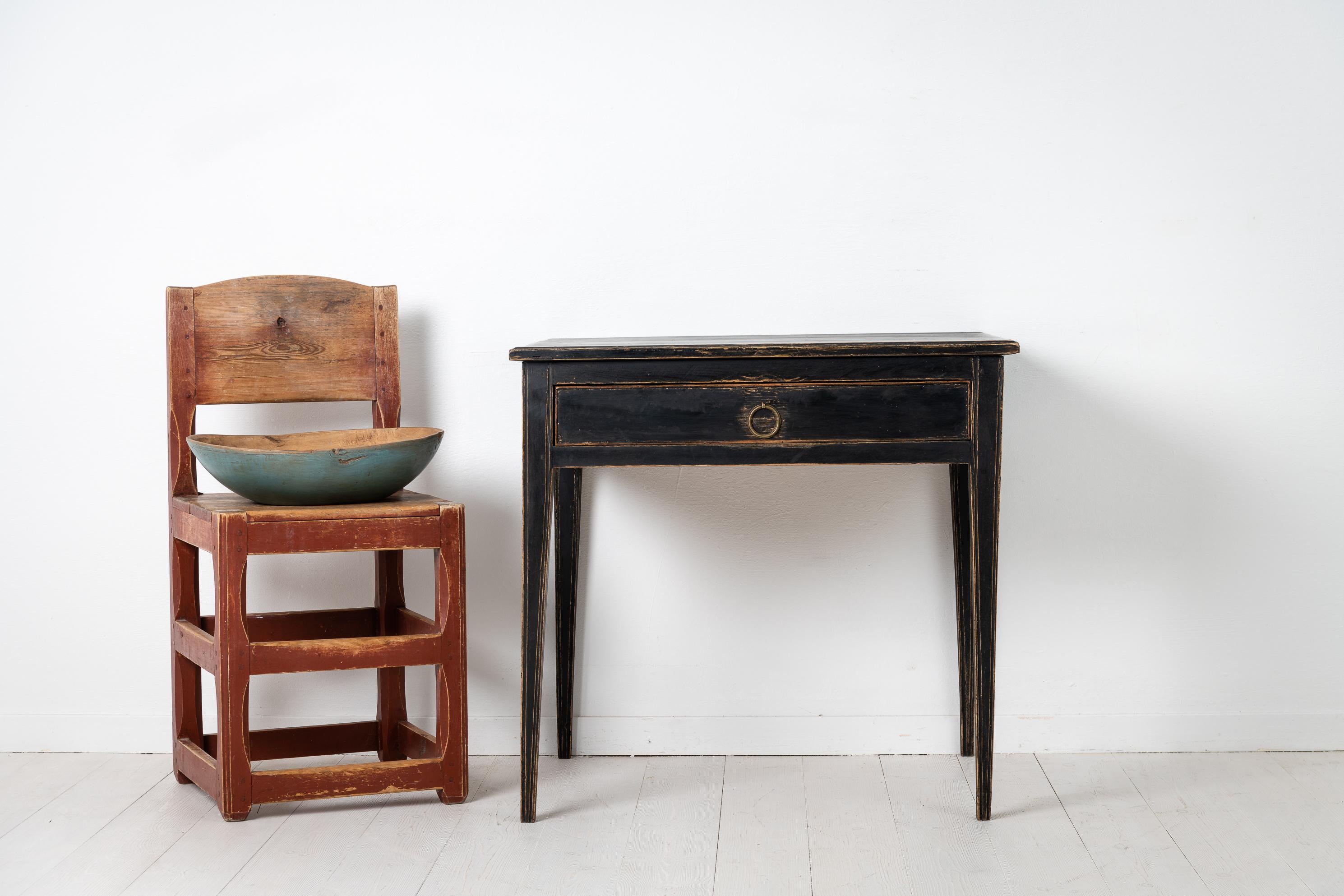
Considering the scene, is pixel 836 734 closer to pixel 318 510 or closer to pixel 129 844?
pixel 318 510

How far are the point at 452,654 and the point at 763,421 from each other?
66 cm

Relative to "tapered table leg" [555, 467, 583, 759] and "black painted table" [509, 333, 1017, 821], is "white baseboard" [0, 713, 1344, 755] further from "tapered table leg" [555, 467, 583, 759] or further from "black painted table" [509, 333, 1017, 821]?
"black painted table" [509, 333, 1017, 821]

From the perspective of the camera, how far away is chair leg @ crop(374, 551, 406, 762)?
82.9 inches

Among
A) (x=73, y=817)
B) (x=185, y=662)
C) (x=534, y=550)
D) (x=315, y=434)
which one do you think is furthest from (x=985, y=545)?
(x=73, y=817)

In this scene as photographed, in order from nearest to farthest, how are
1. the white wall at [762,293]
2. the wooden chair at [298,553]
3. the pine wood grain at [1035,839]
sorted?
1. the pine wood grain at [1035,839]
2. the wooden chair at [298,553]
3. the white wall at [762,293]

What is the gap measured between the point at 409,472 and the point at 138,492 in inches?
28.3

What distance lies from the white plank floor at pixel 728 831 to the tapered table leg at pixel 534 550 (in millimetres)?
119

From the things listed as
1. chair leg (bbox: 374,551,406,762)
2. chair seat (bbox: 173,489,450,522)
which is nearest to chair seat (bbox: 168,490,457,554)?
chair seat (bbox: 173,489,450,522)

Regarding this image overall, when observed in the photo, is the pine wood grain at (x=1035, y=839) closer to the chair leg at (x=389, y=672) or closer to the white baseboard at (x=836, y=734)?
the white baseboard at (x=836, y=734)

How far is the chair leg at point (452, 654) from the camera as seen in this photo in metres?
1.85

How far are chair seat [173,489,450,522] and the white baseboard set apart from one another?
55 centimetres

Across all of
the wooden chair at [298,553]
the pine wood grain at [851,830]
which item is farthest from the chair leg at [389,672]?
the pine wood grain at [851,830]

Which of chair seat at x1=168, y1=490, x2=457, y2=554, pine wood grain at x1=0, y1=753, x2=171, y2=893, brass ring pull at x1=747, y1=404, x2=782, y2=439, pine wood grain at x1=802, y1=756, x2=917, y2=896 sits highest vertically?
brass ring pull at x1=747, y1=404, x2=782, y2=439

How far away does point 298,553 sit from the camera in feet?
5.98
